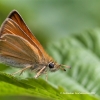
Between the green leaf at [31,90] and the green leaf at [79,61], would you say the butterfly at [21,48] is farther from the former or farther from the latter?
the green leaf at [31,90]

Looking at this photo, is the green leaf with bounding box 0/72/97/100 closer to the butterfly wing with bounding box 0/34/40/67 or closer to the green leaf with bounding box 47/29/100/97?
the butterfly wing with bounding box 0/34/40/67

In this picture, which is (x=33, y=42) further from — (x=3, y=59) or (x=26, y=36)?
(x=3, y=59)

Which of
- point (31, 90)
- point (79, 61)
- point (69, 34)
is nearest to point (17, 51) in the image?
point (31, 90)

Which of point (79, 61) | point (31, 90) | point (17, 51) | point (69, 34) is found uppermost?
point (69, 34)

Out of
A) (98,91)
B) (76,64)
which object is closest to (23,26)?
(98,91)

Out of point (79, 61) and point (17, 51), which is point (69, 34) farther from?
point (17, 51)

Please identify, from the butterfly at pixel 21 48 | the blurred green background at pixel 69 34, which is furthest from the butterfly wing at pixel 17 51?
the blurred green background at pixel 69 34
